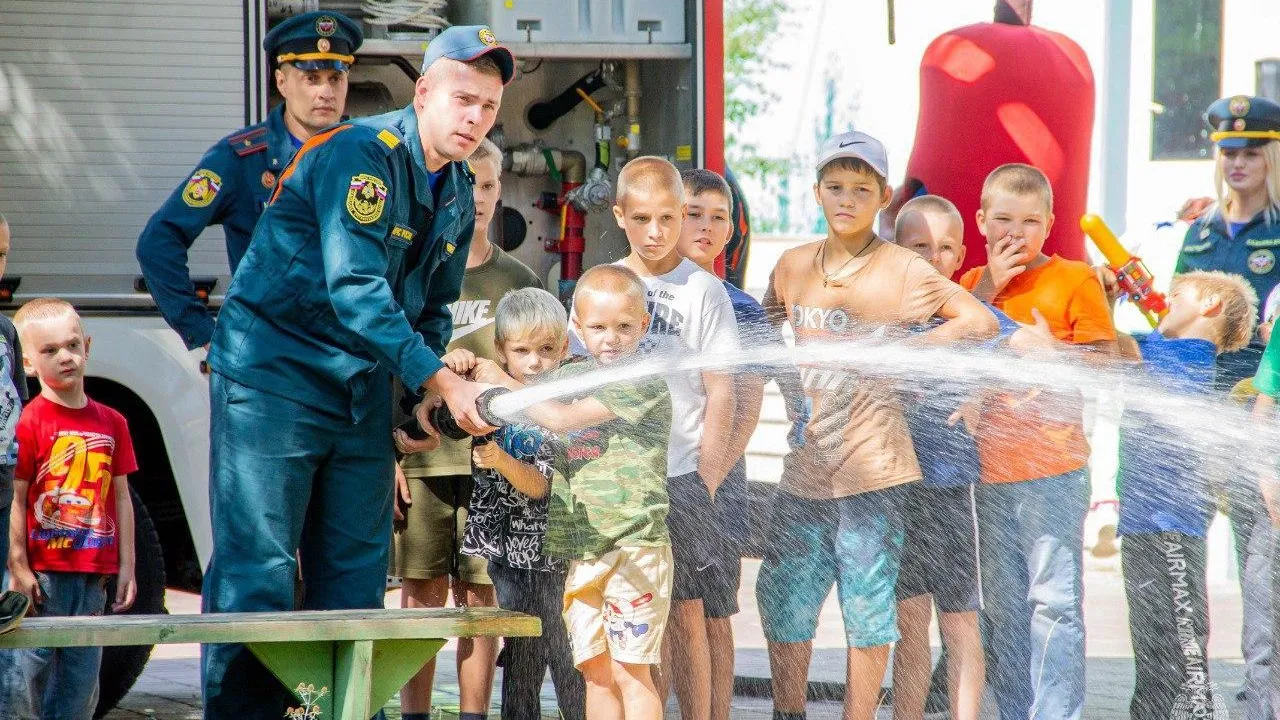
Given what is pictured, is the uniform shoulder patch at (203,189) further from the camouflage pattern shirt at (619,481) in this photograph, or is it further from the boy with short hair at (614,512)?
the camouflage pattern shirt at (619,481)

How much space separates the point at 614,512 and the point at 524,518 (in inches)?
19.6

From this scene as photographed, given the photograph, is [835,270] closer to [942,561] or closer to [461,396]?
[942,561]

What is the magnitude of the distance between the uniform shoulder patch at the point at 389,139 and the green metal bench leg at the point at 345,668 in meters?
1.25

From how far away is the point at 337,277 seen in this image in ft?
13.3

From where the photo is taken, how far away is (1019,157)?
6727 millimetres

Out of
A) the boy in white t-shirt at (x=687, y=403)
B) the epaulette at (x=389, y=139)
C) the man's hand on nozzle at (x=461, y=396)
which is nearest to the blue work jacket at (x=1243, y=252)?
the boy in white t-shirt at (x=687, y=403)

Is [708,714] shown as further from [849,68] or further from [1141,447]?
[849,68]

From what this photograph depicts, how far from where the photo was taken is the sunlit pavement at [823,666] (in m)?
6.09

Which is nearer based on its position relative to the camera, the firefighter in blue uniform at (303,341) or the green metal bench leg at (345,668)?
the green metal bench leg at (345,668)

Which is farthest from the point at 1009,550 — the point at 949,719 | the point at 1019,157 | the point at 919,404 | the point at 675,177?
the point at 1019,157

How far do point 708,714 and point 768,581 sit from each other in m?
0.50

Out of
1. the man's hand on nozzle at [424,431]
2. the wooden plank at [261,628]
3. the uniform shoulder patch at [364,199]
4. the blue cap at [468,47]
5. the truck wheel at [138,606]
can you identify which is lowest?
the truck wheel at [138,606]

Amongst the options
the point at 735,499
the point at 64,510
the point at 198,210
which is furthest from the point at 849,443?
the point at 64,510

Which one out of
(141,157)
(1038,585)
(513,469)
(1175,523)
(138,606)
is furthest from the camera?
(141,157)
